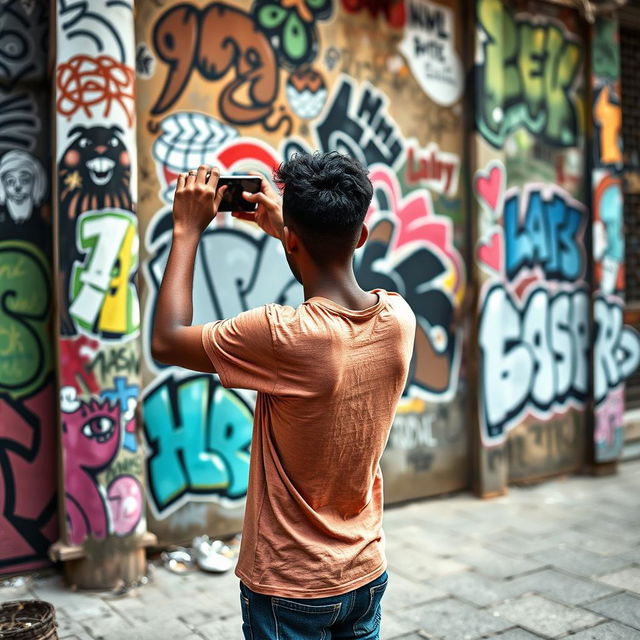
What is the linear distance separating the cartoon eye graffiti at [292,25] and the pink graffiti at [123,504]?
2.94m

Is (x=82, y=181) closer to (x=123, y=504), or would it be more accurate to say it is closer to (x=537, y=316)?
(x=123, y=504)

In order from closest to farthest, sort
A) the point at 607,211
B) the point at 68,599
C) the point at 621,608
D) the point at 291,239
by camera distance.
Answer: the point at 291,239
the point at 621,608
the point at 68,599
the point at 607,211

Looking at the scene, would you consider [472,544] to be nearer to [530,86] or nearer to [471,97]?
[471,97]

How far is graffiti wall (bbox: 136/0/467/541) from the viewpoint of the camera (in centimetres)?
465

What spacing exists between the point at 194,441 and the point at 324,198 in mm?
3227

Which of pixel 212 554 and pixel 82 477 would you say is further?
pixel 212 554

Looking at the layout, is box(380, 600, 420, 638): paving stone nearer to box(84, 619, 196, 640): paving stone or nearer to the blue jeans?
box(84, 619, 196, 640): paving stone

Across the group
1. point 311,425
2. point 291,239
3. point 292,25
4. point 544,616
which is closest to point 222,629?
point 544,616

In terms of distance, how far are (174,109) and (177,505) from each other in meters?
2.49

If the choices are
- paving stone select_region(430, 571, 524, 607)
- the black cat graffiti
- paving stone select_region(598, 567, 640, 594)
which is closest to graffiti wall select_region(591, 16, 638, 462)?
paving stone select_region(598, 567, 640, 594)

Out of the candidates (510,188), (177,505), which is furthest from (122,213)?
(510,188)

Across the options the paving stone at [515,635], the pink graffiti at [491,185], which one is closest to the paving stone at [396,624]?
the paving stone at [515,635]

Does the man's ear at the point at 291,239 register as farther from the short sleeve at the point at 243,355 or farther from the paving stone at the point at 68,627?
the paving stone at the point at 68,627

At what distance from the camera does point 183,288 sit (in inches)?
73.5
